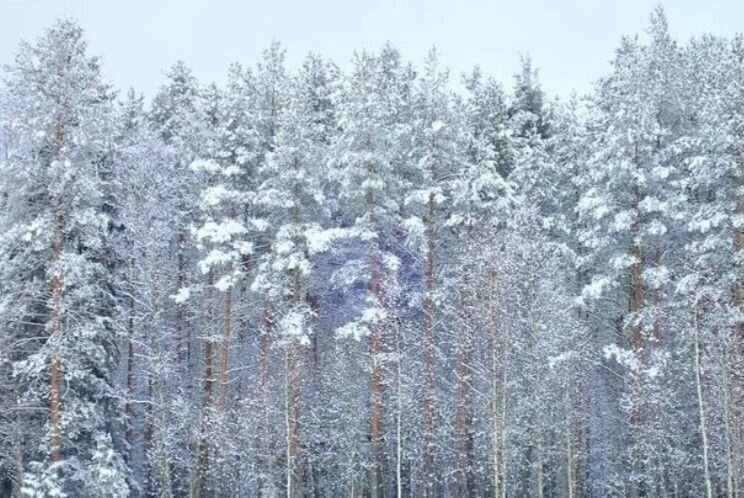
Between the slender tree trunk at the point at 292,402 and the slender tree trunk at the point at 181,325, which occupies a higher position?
the slender tree trunk at the point at 181,325

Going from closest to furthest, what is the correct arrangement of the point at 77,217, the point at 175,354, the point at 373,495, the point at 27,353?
the point at 77,217 → the point at 27,353 → the point at 373,495 → the point at 175,354

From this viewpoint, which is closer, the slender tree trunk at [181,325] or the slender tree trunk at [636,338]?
the slender tree trunk at [636,338]

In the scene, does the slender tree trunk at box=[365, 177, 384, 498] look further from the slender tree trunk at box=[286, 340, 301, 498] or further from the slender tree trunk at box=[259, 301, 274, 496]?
the slender tree trunk at box=[259, 301, 274, 496]

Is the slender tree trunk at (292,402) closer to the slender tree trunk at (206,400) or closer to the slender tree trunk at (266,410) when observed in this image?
the slender tree trunk at (266,410)

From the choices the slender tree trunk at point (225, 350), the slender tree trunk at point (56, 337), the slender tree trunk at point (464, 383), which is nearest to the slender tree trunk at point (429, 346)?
the slender tree trunk at point (464, 383)

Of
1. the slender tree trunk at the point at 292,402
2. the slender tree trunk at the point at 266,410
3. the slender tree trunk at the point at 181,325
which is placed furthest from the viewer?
the slender tree trunk at the point at 181,325

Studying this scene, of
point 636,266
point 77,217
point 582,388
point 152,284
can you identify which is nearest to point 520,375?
point 582,388

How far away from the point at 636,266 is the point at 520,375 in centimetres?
595

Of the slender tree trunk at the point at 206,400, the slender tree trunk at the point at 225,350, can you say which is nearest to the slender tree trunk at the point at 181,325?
the slender tree trunk at the point at 206,400

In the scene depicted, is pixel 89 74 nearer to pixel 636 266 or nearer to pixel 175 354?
pixel 175 354

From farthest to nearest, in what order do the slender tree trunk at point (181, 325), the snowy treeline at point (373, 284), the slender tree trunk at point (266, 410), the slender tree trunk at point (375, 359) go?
the slender tree trunk at point (181, 325)
the slender tree trunk at point (266, 410)
the slender tree trunk at point (375, 359)
the snowy treeline at point (373, 284)

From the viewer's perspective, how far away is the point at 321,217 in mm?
31828

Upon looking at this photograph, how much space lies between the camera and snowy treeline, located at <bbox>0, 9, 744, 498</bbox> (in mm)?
24391

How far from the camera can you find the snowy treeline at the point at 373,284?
24391 millimetres
